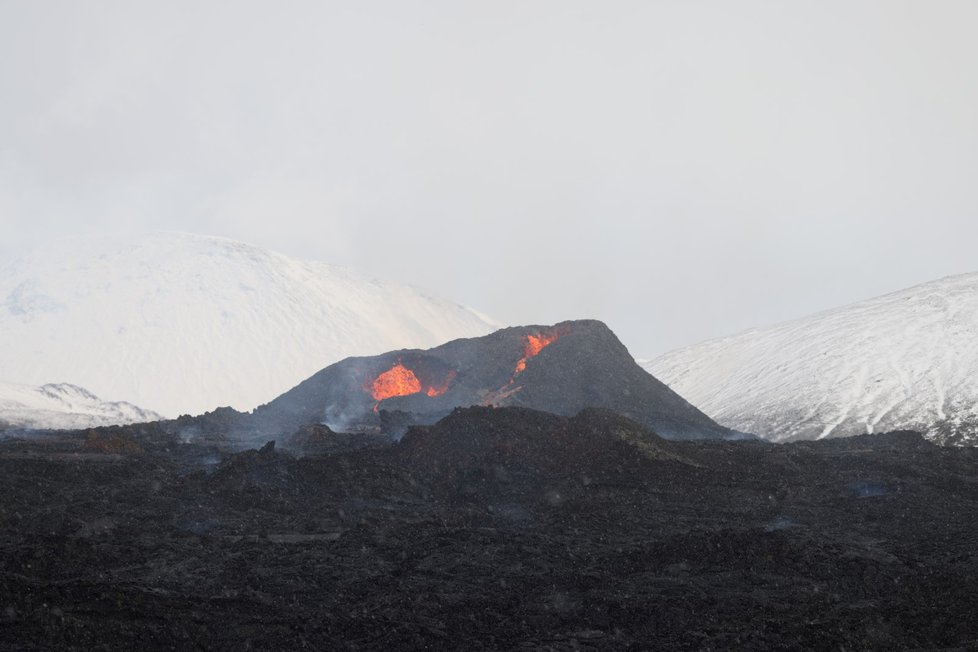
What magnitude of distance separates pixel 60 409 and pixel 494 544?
66.1m

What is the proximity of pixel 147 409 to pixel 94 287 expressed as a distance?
86.2 feet

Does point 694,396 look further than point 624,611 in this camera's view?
Yes

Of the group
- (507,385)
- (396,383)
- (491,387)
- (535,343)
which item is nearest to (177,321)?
(396,383)

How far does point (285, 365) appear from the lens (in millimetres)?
109000

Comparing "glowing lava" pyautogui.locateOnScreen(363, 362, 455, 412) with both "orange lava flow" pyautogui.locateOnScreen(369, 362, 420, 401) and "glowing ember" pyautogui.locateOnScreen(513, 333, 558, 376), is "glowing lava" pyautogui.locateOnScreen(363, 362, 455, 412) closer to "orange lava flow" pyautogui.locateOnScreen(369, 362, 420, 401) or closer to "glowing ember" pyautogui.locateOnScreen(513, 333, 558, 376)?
"orange lava flow" pyautogui.locateOnScreen(369, 362, 420, 401)

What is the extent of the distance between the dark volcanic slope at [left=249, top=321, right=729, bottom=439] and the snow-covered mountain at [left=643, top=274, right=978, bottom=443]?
17.7 metres

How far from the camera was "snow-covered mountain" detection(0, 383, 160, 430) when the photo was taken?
71394 millimetres

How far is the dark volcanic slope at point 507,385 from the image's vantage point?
197ft

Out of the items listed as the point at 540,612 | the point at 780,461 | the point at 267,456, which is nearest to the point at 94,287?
the point at 267,456

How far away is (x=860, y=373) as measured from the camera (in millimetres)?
84938

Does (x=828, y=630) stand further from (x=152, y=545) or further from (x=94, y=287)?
(x=94, y=287)

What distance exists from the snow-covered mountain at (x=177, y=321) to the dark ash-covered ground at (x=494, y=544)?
57424 millimetres

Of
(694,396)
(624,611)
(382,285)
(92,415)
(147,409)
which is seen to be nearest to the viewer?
(624,611)

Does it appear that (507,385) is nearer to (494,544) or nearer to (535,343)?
(535,343)
